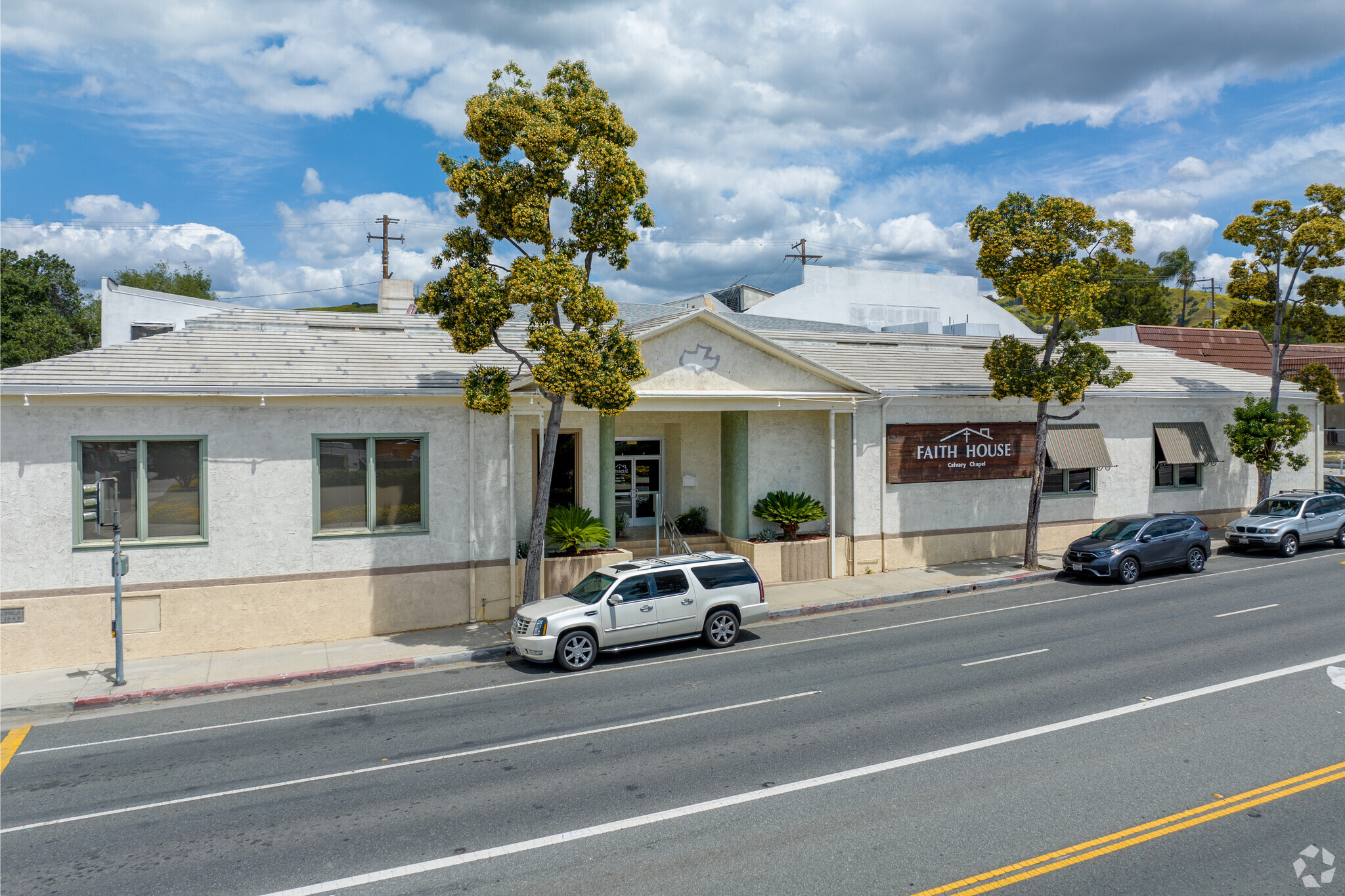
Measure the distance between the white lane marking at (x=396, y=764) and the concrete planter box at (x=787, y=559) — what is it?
340 inches

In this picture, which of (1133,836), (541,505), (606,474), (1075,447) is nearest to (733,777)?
(1133,836)

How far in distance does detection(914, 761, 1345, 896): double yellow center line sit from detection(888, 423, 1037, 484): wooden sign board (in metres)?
13.7

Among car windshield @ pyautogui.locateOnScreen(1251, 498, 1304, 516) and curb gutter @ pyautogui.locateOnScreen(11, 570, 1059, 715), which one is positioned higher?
car windshield @ pyautogui.locateOnScreen(1251, 498, 1304, 516)

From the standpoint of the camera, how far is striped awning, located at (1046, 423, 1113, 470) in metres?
23.8

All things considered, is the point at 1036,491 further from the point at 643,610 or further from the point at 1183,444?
the point at 643,610

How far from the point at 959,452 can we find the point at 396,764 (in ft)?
58.2

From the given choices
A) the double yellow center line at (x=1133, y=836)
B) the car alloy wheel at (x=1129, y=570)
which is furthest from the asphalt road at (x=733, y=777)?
the car alloy wheel at (x=1129, y=570)

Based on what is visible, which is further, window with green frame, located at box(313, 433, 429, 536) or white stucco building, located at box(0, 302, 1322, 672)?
window with green frame, located at box(313, 433, 429, 536)

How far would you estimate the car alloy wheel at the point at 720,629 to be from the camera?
1537 cm

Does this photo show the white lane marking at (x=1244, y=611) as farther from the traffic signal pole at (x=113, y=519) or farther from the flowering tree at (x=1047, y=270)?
the traffic signal pole at (x=113, y=519)

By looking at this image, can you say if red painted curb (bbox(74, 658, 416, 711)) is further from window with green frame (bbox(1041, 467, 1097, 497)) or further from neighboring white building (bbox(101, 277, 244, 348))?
window with green frame (bbox(1041, 467, 1097, 497))

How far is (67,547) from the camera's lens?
48.8ft

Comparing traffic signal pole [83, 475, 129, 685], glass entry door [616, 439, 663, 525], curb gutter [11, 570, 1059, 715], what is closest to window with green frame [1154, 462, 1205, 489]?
curb gutter [11, 570, 1059, 715]

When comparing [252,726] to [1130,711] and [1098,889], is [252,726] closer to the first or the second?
[1098,889]
